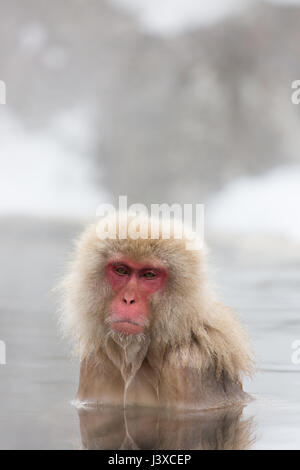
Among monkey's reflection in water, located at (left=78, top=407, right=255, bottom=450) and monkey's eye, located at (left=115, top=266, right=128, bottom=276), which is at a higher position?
monkey's eye, located at (left=115, top=266, right=128, bottom=276)

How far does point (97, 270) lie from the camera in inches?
125

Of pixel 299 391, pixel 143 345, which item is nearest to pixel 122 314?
pixel 143 345

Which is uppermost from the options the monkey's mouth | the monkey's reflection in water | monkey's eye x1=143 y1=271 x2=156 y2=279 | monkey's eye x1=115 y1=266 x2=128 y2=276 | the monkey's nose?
monkey's eye x1=115 y1=266 x2=128 y2=276

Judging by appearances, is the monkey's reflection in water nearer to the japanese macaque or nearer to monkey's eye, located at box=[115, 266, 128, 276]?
the japanese macaque

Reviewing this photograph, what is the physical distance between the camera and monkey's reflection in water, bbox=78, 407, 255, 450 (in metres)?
2.56

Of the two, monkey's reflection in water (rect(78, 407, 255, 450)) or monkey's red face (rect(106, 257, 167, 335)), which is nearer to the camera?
monkey's reflection in water (rect(78, 407, 255, 450))

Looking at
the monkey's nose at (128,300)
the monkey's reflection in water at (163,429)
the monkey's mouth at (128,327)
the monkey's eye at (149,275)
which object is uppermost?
the monkey's eye at (149,275)

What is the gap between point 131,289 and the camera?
3078 millimetres

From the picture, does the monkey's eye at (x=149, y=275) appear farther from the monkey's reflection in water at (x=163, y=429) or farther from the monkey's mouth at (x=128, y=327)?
the monkey's reflection in water at (x=163, y=429)

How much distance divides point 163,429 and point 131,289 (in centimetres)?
51

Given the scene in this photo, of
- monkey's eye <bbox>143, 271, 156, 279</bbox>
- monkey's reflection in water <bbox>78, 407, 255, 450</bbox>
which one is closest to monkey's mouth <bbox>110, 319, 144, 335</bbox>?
monkey's eye <bbox>143, 271, 156, 279</bbox>

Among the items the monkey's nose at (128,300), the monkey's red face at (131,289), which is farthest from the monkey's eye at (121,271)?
the monkey's nose at (128,300)

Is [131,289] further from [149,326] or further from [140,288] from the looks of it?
[149,326]

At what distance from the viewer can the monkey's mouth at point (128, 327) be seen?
3059mm
